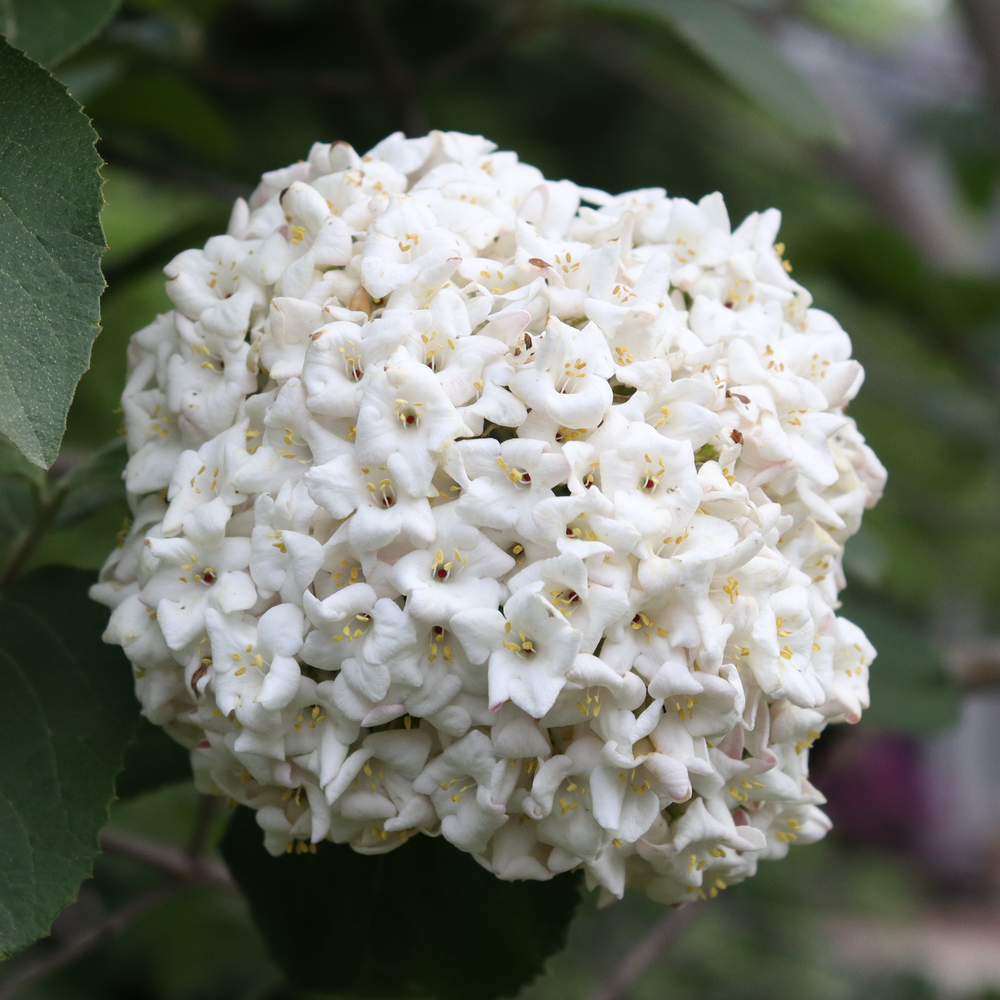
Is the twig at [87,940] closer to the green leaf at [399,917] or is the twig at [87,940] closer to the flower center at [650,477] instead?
the green leaf at [399,917]

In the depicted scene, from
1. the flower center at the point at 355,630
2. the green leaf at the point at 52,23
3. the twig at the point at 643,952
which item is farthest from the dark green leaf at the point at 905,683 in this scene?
the green leaf at the point at 52,23

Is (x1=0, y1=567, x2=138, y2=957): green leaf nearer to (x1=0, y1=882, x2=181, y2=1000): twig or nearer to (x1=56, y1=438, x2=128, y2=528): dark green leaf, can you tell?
(x1=56, y1=438, x2=128, y2=528): dark green leaf

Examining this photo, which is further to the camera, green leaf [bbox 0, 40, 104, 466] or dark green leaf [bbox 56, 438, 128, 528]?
dark green leaf [bbox 56, 438, 128, 528]

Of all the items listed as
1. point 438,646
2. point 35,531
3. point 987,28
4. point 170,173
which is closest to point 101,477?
point 35,531

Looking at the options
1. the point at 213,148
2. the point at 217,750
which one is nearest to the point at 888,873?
the point at 213,148

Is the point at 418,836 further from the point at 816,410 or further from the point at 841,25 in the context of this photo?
the point at 841,25

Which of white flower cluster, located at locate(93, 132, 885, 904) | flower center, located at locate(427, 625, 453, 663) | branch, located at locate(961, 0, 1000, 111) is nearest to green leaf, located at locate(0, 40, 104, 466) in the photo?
white flower cluster, located at locate(93, 132, 885, 904)
